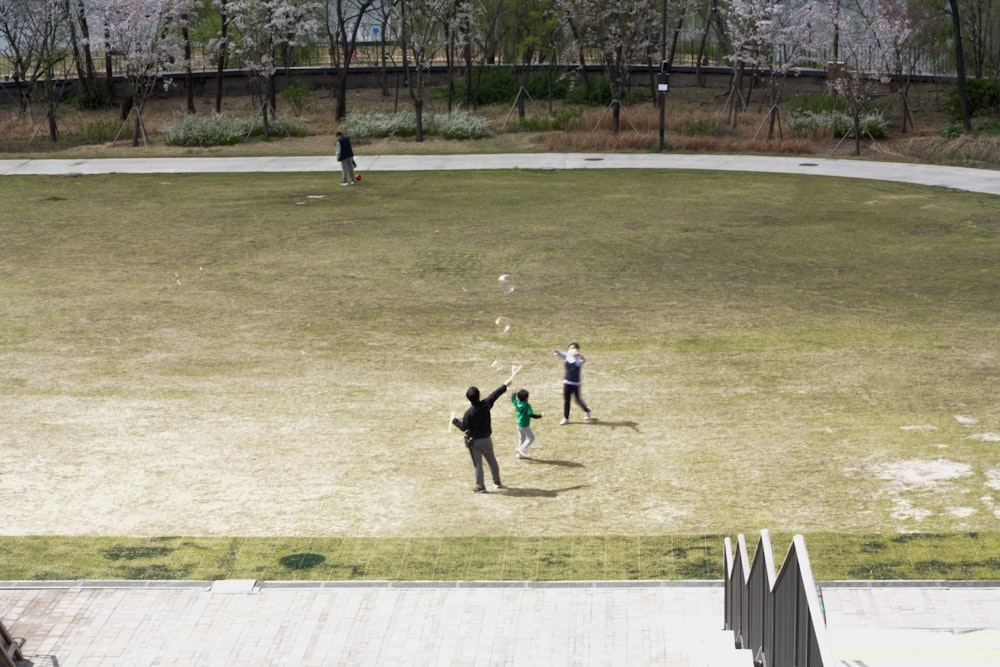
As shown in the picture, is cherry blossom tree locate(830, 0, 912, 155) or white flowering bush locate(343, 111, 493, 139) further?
white flowering bush locate(343, 111, 493, 139)

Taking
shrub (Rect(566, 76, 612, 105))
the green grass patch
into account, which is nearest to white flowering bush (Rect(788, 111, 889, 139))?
shrub (Rect(566, 76, 612, 105))

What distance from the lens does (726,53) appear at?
57.9 metres

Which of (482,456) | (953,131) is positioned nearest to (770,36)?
(953,131)

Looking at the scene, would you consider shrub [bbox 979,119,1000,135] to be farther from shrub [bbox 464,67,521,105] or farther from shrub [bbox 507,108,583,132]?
shrub [bbox 464,67,521,105]

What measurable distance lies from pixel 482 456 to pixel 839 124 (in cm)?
3526

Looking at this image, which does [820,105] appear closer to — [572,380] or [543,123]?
[543,123]

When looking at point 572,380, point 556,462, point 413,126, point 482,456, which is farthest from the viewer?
point 413,126

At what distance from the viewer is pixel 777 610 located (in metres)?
6.23

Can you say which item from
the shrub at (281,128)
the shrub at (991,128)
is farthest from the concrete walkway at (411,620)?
the shrub at (281,128)

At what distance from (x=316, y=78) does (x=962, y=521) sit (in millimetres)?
53978

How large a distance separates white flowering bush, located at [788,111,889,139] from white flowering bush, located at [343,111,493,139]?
39.6ft

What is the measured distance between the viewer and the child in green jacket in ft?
46.1

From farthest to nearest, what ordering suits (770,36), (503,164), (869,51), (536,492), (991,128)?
(770,36), (991,128), (869,51), (503,164), (536,492)

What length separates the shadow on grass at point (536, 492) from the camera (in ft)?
43.7
